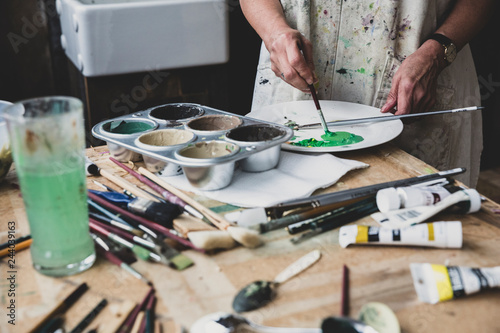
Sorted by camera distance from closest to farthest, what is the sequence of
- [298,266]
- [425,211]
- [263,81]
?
1. [298,266]
2. [425,211]
3. [263,81]

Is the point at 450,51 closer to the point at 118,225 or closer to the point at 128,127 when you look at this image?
the point at 128,127

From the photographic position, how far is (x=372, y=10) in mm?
1466

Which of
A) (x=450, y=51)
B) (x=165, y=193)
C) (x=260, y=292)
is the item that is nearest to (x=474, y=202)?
(x=260, y=292)

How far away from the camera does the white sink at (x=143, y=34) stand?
197cm

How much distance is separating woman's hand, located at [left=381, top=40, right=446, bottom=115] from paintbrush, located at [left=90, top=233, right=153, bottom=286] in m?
0.88

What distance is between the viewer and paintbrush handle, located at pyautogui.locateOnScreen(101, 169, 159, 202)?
957mm

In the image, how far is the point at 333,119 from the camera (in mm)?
1354

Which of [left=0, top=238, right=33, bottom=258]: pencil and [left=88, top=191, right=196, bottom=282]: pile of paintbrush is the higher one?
[left=88, top=191, right=196, bottom=282]: pile of paintbrush

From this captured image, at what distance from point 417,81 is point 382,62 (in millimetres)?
191

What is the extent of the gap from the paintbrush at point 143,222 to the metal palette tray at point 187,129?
14cm

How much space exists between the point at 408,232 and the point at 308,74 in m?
0.63

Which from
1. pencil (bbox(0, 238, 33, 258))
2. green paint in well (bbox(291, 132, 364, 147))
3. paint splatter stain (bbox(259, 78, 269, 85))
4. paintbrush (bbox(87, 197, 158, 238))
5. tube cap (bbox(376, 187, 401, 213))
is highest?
paint splatter stain (bbox(259, 78, 269, 85))

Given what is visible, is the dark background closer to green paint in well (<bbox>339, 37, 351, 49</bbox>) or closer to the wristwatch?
green paint in well (<bbox>339, 37, 351, 49</bbox>)

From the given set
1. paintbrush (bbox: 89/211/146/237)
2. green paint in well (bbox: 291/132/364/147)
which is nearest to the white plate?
green paint in well (bbox: 291/132/364/147)
